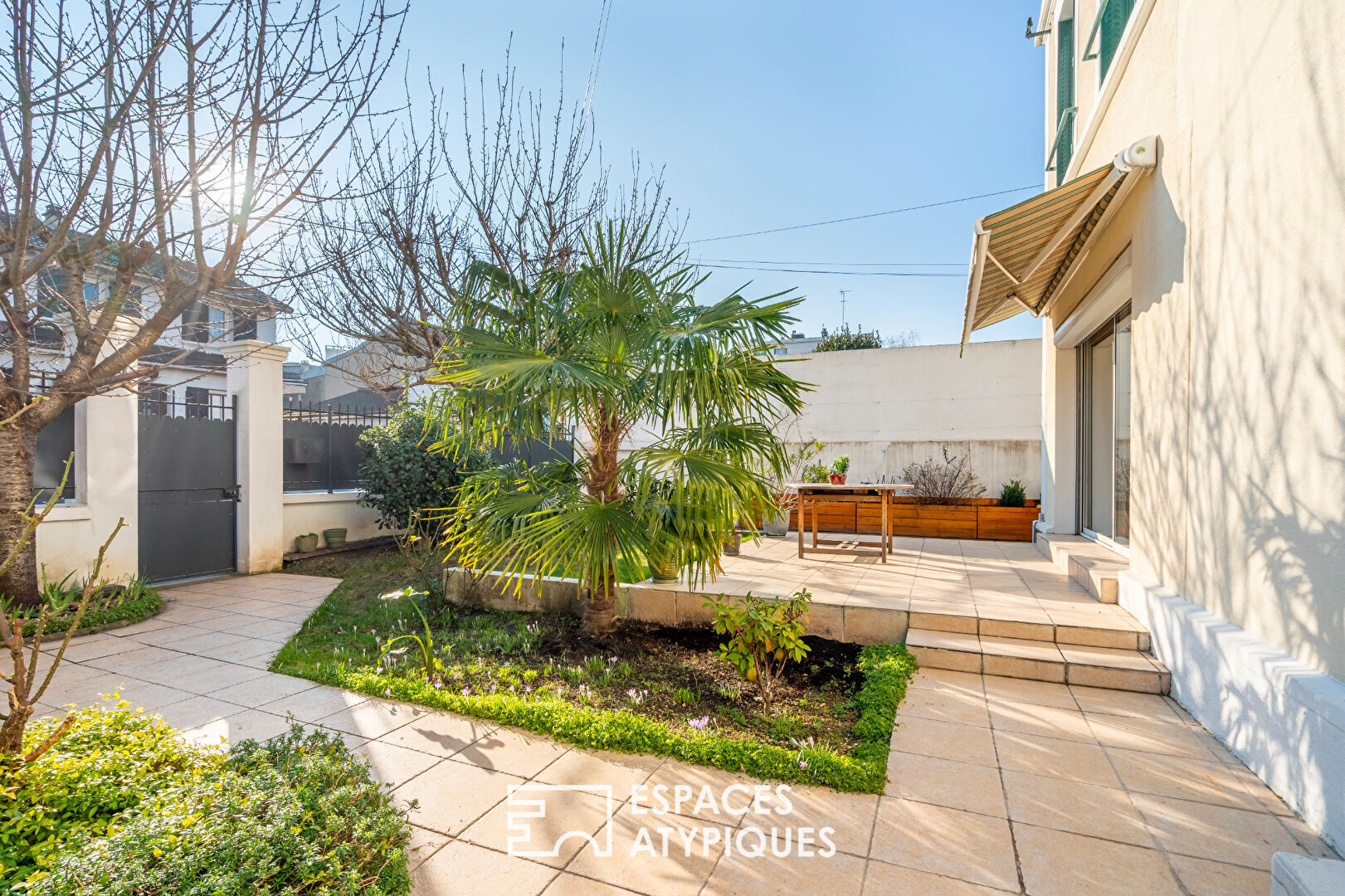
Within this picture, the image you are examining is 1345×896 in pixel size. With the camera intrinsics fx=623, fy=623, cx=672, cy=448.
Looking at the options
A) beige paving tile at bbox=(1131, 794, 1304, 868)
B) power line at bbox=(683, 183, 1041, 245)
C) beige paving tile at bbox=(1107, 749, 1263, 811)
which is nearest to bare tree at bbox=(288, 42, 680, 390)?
power line at bbox=(683, 183, 1041, 245)

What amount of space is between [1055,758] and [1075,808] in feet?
1.45

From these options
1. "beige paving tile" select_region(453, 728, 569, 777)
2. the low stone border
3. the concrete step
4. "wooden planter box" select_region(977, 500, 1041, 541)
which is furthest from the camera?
"wooden planter box" select_region(977, 500, 1041, 541)

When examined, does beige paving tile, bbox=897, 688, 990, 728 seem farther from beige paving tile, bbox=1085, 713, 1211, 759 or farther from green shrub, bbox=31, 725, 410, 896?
green shrub, bbox=31, 725, 410, 896

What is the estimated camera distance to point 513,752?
116 inches

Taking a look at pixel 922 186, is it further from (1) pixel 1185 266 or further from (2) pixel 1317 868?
(2) pixel 1317 868

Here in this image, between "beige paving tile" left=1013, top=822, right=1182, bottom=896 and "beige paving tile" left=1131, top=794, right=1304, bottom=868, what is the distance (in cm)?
16

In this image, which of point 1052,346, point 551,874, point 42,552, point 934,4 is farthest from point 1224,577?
point 42,552

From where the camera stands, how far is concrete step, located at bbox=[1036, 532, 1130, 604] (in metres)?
4.69

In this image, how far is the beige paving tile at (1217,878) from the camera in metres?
1.96

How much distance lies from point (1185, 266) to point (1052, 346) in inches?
168

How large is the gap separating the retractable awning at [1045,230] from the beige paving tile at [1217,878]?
382 cm
